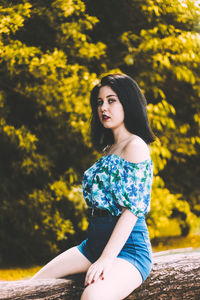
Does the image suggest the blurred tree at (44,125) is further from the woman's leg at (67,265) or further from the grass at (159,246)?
the woman's leg at (67,265)

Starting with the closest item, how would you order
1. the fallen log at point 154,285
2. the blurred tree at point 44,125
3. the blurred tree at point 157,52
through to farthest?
1. the fallen log at point 154,285
2. the blurred tree at point 44,125
3. the blurred tree at point 157,52

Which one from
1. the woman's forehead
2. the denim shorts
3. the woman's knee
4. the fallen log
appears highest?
the woman's forehead

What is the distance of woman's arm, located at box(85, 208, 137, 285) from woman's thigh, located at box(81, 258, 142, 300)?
3 centimetres

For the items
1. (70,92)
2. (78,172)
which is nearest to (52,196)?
(78,172)

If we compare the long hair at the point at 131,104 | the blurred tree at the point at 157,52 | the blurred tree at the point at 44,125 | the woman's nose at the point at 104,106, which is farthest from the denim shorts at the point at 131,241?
the blurred tree at the point at 157,52

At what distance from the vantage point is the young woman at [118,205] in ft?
6.02

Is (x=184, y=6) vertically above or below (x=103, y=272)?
above

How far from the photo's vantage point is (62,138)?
4.70 m

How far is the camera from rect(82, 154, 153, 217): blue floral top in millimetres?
1928

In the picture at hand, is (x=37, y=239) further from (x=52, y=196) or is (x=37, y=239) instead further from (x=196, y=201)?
(x=196, y=201)

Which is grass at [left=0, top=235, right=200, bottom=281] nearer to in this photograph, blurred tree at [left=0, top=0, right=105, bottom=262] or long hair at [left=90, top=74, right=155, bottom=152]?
blurred tree at [left=0, top=0, right=105, bottom=262]

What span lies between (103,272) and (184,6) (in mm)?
3174

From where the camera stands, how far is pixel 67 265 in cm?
219

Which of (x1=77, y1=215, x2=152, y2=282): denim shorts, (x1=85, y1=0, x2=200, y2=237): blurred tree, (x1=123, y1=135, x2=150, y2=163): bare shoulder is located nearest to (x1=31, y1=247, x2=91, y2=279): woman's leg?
(x1=77, y1=215, x2=152, y2=282): denim shorts
